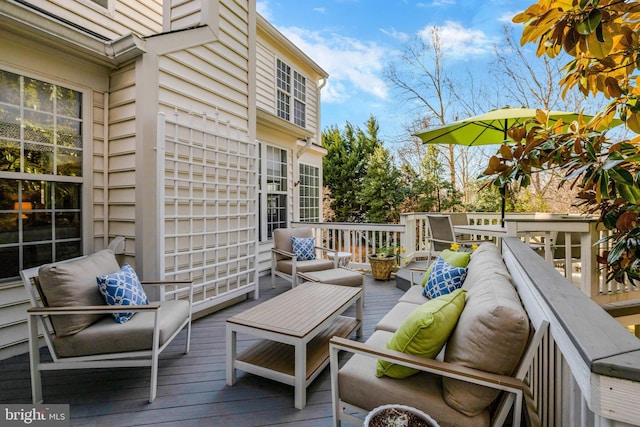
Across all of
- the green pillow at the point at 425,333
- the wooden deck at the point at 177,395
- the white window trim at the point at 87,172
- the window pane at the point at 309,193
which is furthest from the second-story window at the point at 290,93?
the green pillow at the point at 425,333

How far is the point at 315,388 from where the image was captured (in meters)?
2.35

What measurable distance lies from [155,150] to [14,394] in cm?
225

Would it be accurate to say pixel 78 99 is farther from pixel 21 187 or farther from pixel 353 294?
pixel 353 294

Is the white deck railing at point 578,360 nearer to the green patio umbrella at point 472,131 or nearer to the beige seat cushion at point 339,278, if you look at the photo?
the beige seat cushion at point 339,278

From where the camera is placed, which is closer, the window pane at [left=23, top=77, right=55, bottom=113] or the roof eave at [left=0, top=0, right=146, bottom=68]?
the roof eave at [left=0, top=0, right=146, bottom=68]

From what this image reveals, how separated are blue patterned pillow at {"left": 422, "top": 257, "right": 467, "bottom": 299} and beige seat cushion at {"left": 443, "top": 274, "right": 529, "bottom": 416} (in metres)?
1.21

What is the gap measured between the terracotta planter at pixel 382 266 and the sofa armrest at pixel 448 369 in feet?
12.7

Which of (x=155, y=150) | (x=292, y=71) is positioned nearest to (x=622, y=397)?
(x=155, y=150)

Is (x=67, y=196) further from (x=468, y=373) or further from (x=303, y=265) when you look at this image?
(x=468, y=373)

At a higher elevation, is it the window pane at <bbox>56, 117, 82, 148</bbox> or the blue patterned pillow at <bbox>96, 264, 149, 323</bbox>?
the window pane at <bbox>56, 117, 82, 148</bbox>

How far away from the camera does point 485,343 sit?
138cm

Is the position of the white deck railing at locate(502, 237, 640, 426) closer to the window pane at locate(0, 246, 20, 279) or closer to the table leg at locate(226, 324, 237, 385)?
the table leg at locate(226, 324, 237, 385)

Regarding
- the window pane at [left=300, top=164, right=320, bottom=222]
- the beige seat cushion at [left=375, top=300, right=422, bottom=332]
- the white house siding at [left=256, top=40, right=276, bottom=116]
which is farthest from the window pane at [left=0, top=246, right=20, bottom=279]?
the window pane at [left=300, top=164, right=320, bottom=222]

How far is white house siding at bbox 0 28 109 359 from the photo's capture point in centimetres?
274
